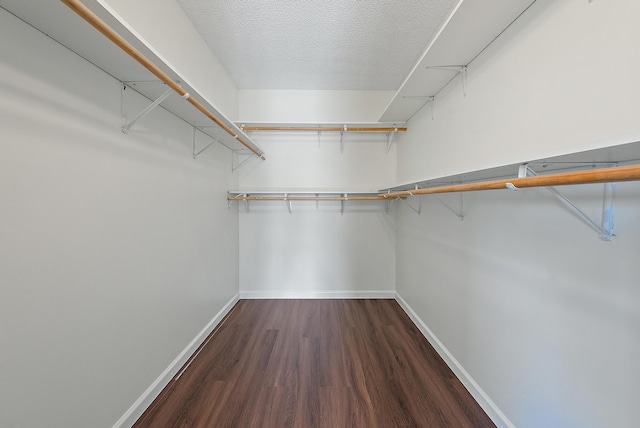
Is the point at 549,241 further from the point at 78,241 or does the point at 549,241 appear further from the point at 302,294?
the point at 302,294

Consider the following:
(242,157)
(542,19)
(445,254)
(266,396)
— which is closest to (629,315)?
(445,254)

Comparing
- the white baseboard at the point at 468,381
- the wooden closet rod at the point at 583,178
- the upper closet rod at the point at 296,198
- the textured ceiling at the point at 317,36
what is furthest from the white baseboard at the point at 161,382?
the textured ceiling at the point at 317,36

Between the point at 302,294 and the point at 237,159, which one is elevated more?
the point at 237,159

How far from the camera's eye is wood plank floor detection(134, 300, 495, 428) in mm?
1307

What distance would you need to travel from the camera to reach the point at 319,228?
9.37 ft

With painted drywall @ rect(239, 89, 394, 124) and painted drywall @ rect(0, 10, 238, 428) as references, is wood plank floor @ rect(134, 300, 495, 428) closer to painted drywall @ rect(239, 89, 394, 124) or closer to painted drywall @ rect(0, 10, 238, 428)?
painted drywall @ rect(0, 10, 238, 428)

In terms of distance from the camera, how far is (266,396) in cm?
145

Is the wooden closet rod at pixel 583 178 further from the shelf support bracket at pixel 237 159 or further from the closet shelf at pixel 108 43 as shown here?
the shelf support bracket at pixel 237 159

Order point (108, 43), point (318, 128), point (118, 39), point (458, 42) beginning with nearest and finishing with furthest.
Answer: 1. point (118, 39)
2. point (108, 43)
3. point (458, 42)
4. point (318, 128)

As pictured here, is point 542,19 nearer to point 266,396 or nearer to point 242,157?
point 266,396

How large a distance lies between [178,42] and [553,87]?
2133mm

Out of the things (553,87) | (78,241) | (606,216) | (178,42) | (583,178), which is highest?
(178,42)

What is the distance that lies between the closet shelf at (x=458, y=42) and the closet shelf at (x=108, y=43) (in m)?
1.29

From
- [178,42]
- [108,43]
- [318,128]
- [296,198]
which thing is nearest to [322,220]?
[296,198]
